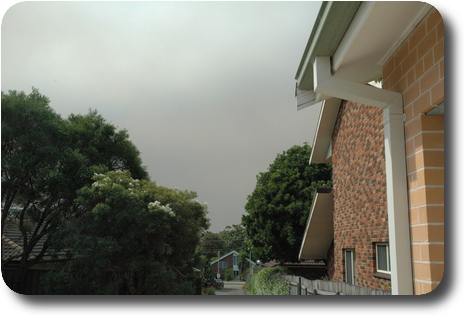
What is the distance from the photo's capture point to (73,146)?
405 centimetres

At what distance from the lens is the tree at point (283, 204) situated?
14.5 ft

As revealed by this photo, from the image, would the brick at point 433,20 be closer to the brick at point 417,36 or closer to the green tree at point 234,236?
the brick at point 417,36

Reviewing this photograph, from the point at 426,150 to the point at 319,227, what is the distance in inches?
120

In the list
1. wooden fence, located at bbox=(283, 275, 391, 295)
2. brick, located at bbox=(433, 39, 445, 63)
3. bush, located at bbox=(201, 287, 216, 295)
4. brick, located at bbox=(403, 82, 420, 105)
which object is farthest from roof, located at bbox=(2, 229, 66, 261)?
brick, located at bbox=(433, 39, 445, 63)

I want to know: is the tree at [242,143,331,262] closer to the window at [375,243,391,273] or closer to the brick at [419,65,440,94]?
the window at [375,243,391,273]

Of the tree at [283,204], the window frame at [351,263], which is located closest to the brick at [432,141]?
the tree at [283,204]

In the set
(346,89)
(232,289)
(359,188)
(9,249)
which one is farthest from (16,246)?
(359,188)

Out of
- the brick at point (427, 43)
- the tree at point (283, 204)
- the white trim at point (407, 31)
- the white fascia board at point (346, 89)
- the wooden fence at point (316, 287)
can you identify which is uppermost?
the white trim at point (407, 31)

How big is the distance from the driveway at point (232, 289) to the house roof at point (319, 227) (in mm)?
1677

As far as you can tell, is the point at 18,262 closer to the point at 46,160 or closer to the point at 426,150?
the point at 46,160

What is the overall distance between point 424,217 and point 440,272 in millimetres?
346

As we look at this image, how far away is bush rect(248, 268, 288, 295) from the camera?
399 cm

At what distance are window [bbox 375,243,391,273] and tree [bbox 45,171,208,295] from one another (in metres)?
1.73

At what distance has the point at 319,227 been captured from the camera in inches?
214
